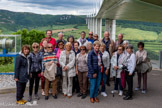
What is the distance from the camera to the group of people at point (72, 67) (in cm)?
495

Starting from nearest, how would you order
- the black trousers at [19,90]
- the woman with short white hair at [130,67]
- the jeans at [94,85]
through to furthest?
1. the black trousers at [19,90]
2. the jeans at [94,85]
3. the woman with short white hair at [130,67]

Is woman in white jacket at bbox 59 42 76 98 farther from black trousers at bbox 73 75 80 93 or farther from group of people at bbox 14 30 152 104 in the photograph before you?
black trousers at bbox 73 75 80 93

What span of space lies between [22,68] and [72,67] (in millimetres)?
1412

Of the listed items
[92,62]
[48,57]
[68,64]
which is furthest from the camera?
[68,64]

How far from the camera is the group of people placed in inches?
195

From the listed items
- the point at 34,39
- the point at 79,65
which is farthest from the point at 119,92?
the point at 34,39

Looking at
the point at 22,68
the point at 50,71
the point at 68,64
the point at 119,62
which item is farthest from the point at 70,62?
the point at 119,62

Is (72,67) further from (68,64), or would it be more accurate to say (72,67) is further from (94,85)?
(94,85)

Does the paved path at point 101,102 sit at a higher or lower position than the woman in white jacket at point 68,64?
lower

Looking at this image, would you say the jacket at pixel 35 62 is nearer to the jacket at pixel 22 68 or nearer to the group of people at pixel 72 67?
the group of people at pixel 72 67

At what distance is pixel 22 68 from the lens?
15.7ft

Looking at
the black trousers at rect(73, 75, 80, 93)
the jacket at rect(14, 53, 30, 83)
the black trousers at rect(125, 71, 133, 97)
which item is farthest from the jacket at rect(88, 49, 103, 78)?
the jacket at rect(14, 53, 30, 83)

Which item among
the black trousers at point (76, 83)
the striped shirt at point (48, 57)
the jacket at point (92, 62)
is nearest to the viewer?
the jacket at point (92, 62)

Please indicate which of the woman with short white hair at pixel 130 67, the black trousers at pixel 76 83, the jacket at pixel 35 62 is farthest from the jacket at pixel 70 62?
the woman with short white hair at pixel 130 67
